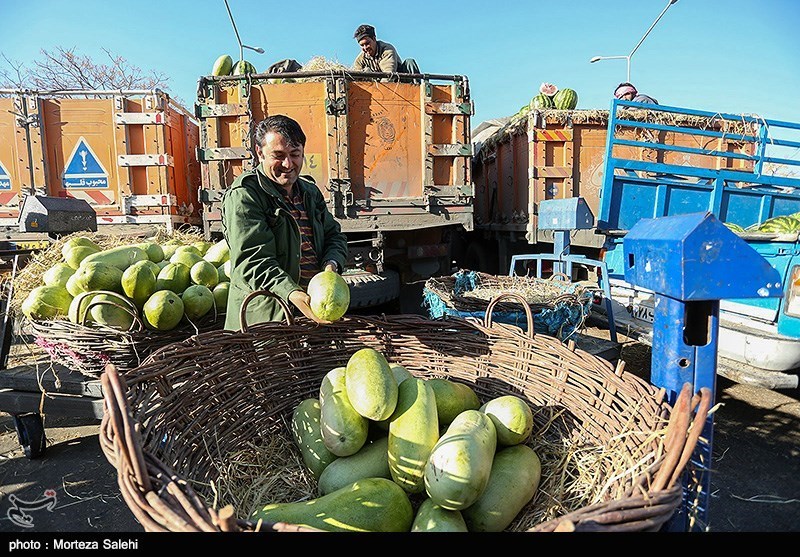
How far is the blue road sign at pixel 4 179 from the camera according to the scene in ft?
21.9

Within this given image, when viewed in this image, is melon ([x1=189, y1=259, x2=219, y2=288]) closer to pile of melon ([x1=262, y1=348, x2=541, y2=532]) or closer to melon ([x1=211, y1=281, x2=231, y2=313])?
melon ([x1=211, y1=281, x2=231, y2=313])

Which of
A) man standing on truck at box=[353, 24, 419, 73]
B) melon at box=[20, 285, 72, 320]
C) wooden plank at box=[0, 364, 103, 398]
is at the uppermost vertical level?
man standing on truck at box=[353, 24, 419, 73]

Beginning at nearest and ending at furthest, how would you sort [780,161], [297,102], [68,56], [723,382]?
[723,382], [297,102], [780,161], [68,56]

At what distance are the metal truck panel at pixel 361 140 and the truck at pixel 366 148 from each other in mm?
12

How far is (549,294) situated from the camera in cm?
408

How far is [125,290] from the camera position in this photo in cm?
287

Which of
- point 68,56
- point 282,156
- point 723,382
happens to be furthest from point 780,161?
point 68,56

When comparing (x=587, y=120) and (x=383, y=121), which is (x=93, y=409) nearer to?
(x=383, y=121)

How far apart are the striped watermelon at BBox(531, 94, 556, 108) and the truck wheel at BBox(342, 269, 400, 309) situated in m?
5.73

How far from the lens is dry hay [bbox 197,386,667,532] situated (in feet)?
4.32

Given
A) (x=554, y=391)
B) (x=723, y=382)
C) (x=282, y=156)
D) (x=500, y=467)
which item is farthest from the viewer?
(x=723, y=382)

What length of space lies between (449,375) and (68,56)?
23982 millimetres

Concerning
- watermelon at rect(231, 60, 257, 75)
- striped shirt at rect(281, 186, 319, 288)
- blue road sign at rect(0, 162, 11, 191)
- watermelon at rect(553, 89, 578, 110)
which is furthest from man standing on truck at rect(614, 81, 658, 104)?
blue road sign at rect(0, 162, 11, 191)

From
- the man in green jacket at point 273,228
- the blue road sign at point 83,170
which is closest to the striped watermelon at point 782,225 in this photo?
the man in green jacket at point 273,228
